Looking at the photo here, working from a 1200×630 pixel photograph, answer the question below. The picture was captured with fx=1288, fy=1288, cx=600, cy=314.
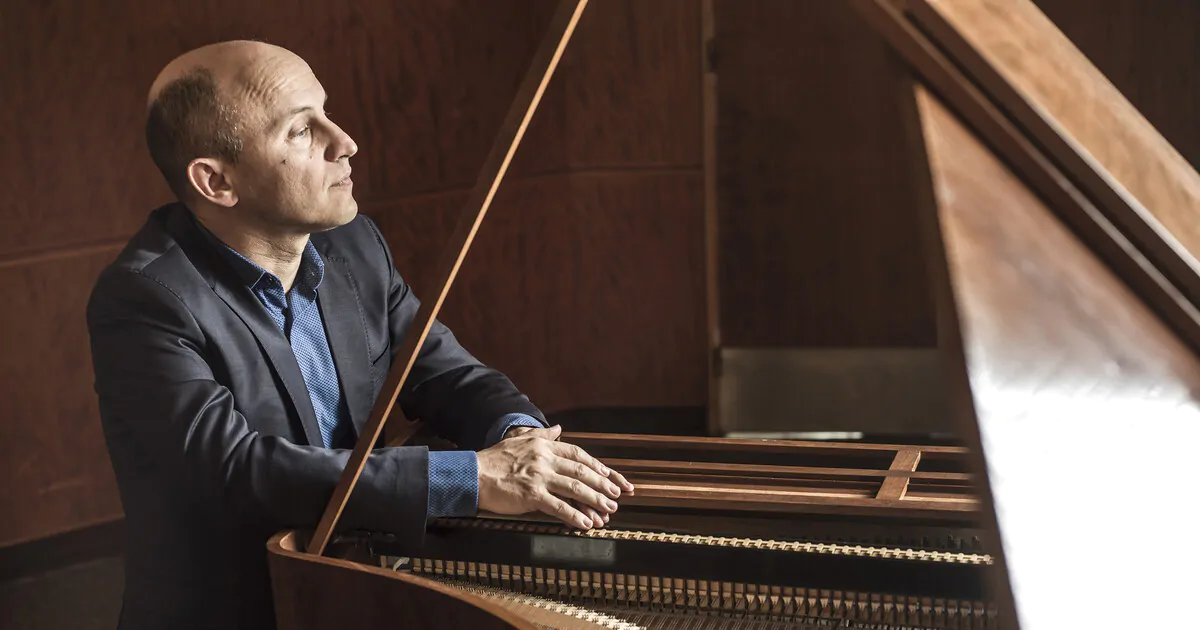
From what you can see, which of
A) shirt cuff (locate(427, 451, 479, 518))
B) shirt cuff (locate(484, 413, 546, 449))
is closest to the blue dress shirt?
shirt cuff (locate(484, 413, 546, 449))

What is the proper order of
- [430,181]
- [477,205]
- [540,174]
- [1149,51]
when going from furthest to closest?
[540,174], [430,181], [1149,51], [477,205]

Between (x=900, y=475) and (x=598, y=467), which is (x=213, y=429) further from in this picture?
(x=900, y=475)

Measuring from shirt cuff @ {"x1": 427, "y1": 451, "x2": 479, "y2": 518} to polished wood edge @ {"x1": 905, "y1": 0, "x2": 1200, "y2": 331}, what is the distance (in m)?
0.83

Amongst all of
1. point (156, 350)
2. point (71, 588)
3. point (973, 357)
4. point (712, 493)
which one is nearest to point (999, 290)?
point (973, 357)

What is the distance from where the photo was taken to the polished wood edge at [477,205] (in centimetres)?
142

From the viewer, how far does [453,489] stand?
5.55 feet

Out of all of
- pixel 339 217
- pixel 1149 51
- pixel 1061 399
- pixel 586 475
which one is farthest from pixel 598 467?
pixel 1149 51

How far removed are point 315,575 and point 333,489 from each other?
175mm

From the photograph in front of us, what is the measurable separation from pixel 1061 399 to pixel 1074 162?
0.31 metres

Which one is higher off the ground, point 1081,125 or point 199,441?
point 1081,125

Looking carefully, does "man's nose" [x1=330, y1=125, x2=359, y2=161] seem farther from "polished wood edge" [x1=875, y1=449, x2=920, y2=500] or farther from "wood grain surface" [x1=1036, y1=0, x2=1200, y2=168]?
"wood grain surface" [x1=1036, y1=0, x2=1200, y2=168]

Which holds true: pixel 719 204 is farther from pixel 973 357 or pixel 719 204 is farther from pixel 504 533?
pixel 973 357

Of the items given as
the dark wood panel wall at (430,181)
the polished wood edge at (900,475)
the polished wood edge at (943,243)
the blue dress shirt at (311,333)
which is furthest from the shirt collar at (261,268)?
the dark wood panel wall at (430,181)

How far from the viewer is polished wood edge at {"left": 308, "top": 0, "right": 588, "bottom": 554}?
4.66 feet
